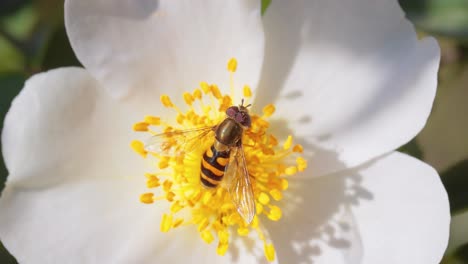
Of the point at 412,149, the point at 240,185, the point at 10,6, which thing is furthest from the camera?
the point at 10,6

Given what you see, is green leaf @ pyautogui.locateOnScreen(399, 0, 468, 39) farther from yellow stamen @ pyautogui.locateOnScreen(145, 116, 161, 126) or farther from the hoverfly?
yellow stamen @ pyautogui.locateOnScreen(145, 116, 161, 126)

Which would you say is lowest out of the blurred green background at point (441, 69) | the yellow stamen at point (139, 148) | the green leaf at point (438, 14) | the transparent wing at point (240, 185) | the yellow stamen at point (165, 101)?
the blurred green background at point (441, 69)

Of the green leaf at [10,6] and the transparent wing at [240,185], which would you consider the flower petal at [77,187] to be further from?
the green leaf at [10,6]

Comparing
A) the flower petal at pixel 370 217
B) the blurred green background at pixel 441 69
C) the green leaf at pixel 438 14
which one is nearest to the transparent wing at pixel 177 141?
the flower petal at pixel 370 217

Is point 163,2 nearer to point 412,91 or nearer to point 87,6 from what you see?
point 87,6

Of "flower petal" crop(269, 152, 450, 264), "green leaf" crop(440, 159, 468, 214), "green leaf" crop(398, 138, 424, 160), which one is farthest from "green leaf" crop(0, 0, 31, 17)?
"green leaf" crop(440, 159, 468, 214)

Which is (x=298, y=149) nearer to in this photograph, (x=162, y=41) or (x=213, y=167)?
(x=213, y=167)

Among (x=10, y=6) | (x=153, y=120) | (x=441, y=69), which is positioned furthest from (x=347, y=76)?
(x=10, y=6)

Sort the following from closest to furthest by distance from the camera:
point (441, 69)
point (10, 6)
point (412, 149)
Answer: point (412, 149)
point (10, 6)
point (441, 69)
